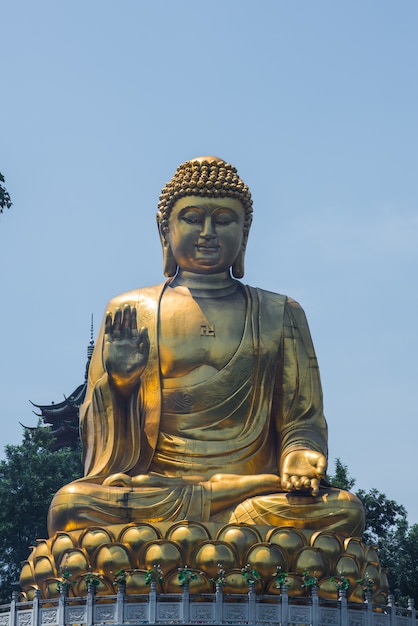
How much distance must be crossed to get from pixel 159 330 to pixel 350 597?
376 centimetres

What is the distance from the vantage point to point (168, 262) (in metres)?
21.5

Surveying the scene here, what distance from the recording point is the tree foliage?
2533 centimetres

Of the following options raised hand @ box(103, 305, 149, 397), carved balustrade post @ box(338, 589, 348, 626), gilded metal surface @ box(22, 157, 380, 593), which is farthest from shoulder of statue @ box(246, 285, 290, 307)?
carved balustrade post @ box(338, 589, 348, 626)

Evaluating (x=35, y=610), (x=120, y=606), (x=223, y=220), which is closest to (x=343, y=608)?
(x=120, y=606)

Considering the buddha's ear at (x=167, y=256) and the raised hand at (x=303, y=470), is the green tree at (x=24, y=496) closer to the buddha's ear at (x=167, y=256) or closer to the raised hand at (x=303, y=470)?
the buddha's ear at (x=167, y=256)

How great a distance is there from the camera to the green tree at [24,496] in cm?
2714

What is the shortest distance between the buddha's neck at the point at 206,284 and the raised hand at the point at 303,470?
2.29 metres

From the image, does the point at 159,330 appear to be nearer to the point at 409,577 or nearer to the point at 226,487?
the point at 226,487

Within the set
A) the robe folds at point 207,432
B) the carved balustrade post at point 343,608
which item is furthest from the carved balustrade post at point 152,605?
the carved balustrade post at point 343,608

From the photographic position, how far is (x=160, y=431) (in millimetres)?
20266

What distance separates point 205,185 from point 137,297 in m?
1.48

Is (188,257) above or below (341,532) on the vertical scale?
above

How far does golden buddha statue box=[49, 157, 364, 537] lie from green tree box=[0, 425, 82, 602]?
6.77 metres

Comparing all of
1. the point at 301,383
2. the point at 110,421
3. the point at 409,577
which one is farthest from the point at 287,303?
the point at 409,577
